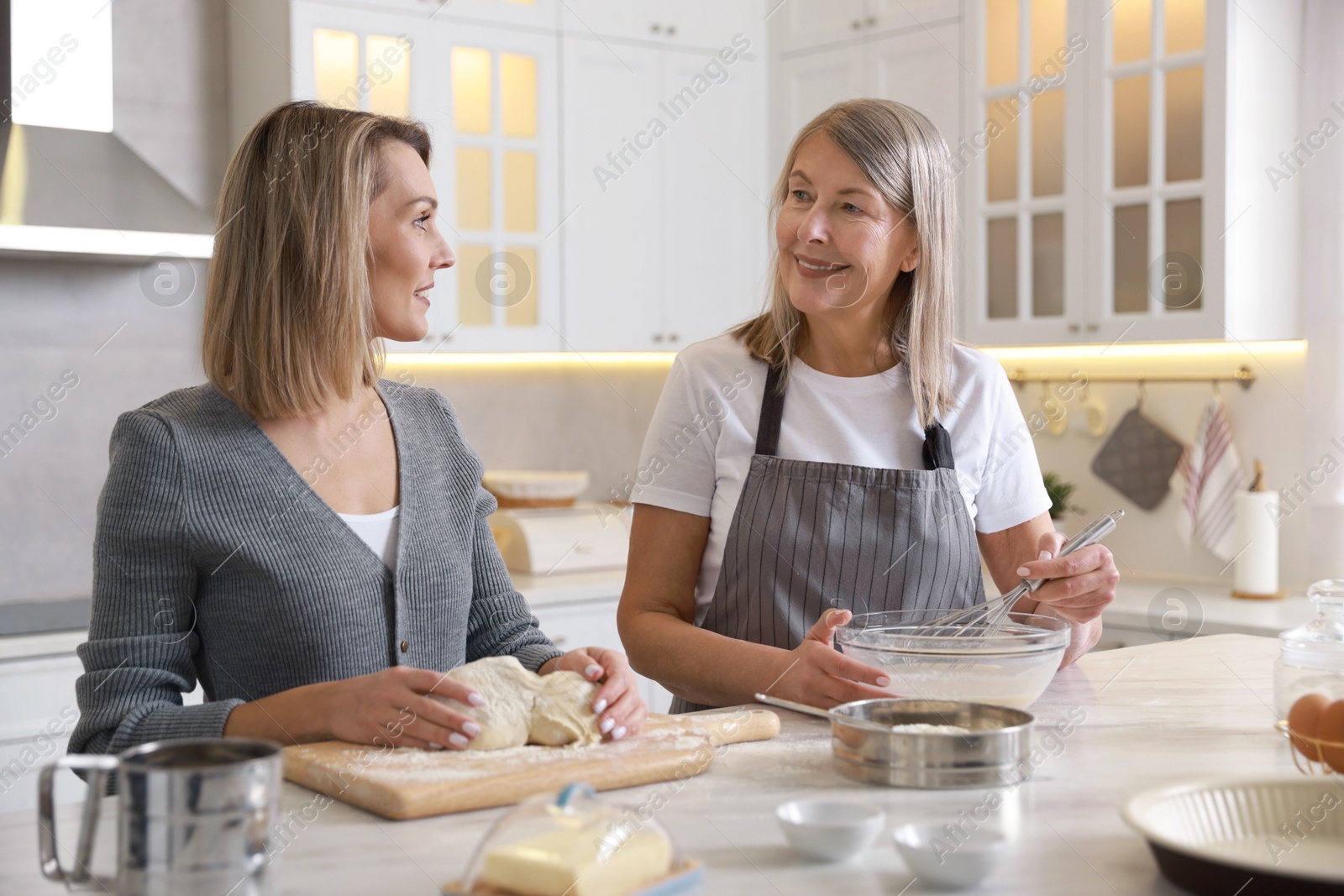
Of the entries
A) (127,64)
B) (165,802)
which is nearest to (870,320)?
(165,802)

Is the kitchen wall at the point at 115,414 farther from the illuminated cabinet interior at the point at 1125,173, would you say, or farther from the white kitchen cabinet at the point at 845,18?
the white kitchen cabinet at the point at 845,18

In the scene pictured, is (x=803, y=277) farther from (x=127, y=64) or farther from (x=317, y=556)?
(x=127, y=64)

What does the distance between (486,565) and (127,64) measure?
6.70 ft

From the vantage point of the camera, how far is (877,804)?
1025 mm

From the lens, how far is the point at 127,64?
301 centimetres

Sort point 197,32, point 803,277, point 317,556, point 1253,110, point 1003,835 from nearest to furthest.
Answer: point 1003,835
point 317,556
point 803,277
point 1253,110
point 197,32

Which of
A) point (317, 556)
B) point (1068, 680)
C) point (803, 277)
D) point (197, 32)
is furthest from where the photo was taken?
point (197, 32)

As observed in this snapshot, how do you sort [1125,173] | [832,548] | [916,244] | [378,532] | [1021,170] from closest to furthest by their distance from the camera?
1. [378,532]
2. [832,548]
3. [916,244]
4. [1125,173]
5. [1021,170]

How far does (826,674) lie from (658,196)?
95.3 inches

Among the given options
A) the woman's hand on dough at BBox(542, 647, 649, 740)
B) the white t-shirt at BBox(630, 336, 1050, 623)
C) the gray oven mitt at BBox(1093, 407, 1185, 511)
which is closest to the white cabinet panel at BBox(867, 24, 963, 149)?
the gray oven mitt at BBox(1093, 407, 1185, 511)

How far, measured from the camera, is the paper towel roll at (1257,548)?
2.91 m

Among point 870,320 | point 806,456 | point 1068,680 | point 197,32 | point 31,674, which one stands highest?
point 197,32

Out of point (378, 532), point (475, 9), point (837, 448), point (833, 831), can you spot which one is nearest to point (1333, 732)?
point (833, 831)

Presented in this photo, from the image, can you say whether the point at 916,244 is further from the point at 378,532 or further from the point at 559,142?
the point at 559,142
